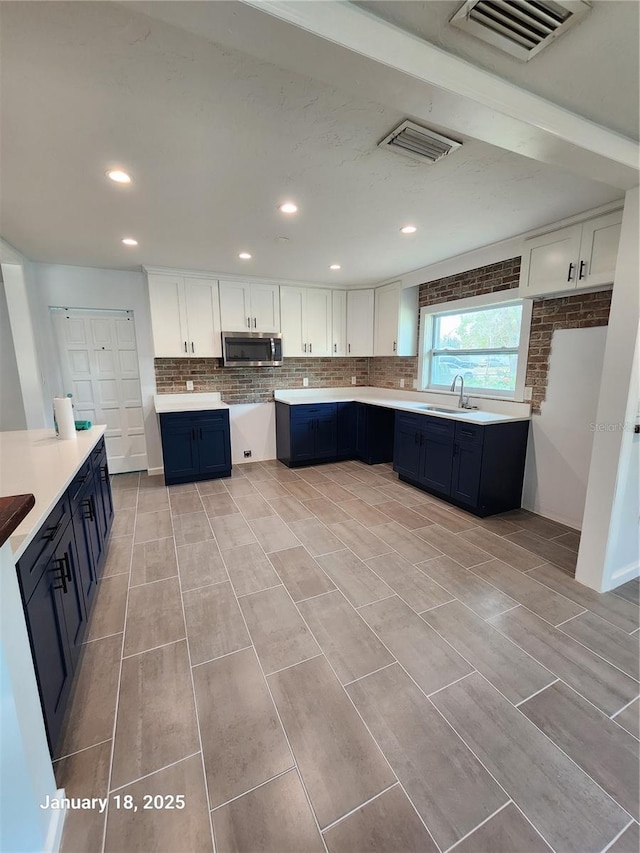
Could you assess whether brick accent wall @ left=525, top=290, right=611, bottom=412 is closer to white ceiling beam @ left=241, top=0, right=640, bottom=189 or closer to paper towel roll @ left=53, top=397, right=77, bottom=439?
white ceiling beam @ left=241, top=0, right=640, bottom=189

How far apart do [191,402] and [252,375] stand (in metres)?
0.90

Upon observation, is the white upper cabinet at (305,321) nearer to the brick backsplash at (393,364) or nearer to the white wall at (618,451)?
the brick backsplash at (393,364)

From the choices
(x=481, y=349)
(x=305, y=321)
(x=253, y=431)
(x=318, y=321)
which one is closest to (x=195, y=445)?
(x=253, y=431)

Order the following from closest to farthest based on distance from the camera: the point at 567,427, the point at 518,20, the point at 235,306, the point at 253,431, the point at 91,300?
1. the point at 518,20
2. the point at 567,427
3. the point at 91,300
4. the point at 235,306
5. the point at 253,431

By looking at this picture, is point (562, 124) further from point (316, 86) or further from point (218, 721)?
point (218, 721)

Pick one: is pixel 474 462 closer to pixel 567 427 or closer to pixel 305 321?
pixel 567 427

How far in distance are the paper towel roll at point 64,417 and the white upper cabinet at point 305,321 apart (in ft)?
9.24

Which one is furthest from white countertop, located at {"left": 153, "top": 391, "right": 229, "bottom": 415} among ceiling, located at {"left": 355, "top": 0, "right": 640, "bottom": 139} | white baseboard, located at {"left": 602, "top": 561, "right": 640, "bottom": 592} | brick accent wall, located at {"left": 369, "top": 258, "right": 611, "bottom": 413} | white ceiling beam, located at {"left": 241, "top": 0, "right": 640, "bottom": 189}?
white baseboard, located at {"left": 602, "top": 561, "right": 640, "bottom": 592}

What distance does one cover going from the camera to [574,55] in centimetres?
121

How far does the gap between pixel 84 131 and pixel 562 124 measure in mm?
2061

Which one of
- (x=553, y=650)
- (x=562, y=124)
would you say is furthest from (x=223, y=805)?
(x=562, y=124)

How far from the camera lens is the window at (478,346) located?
3406mm

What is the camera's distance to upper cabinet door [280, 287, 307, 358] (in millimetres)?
4727

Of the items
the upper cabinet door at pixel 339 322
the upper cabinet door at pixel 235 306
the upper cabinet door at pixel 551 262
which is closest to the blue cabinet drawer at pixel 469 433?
the upper cabinet door at pixel 551 262
